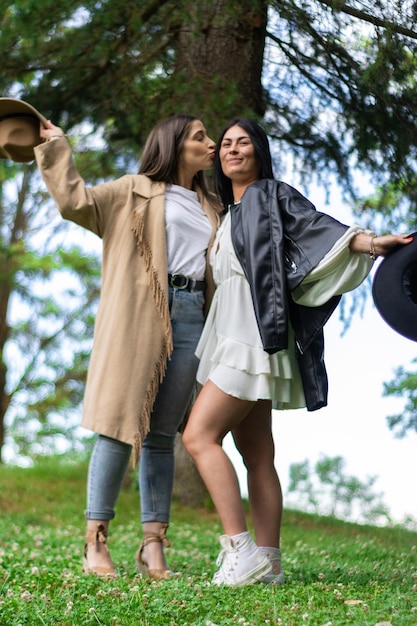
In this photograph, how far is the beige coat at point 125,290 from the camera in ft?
12.5

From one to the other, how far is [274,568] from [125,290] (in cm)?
149

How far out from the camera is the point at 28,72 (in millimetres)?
6504

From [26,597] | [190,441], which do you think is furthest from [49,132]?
[26,597]

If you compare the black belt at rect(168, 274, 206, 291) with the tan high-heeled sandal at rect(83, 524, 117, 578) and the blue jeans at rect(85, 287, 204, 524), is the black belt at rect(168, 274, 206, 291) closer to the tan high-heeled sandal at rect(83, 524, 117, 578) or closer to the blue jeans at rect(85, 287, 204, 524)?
the blue jeans at rect(85, 287, 204, 524)

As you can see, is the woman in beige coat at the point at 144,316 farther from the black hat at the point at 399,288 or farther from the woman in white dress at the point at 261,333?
the black hat at the point at 399,288

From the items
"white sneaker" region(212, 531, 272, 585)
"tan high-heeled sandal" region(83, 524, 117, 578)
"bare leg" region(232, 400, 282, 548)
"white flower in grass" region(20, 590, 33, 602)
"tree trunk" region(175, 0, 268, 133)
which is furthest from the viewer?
"tree trunk" region(175, 0, 268, 133)

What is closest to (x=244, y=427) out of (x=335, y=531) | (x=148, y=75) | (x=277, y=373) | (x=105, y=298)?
(x=277, y=373)

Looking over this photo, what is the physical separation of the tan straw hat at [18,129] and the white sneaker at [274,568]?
2288 millimetres

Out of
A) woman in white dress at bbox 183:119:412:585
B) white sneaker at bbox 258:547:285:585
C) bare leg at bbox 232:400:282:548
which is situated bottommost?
white sneaker at bbox 258:547:285:585

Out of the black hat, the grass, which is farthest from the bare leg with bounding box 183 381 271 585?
the black hat

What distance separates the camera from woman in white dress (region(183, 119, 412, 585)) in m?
3.29

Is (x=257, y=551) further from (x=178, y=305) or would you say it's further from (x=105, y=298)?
(x=105, y=298)

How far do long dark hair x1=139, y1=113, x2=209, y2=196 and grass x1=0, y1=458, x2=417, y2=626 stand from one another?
196 centimetres

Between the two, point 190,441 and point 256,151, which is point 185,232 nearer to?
point 256,151
